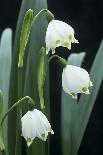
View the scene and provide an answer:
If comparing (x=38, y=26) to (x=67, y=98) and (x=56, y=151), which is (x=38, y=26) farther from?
(x=56, y=151)

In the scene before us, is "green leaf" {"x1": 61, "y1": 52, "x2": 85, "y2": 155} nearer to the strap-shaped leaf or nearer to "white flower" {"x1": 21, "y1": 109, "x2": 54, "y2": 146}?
the strap-shaped leaf

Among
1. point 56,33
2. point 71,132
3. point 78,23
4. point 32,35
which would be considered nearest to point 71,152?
point 71,132

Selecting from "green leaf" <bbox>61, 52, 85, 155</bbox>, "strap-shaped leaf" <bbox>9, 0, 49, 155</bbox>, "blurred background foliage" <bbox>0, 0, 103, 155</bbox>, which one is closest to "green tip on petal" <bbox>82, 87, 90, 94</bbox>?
"strap-shaped leaf" <bbox>9, 0, 49, 155</bbox>

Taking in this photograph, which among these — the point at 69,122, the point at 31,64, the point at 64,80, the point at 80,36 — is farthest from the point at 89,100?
the point at 80,36

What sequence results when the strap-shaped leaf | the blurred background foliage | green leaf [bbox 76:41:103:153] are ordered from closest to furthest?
the strap-shaped leaf
green leaf [bbox 76:41:103:153]
the blurred background foliage

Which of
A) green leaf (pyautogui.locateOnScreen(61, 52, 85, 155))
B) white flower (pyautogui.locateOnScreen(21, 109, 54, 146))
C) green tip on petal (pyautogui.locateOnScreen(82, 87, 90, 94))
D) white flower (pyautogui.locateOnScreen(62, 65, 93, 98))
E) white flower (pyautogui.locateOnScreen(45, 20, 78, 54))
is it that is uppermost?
white flower (pyautogui.locateOnScreen(45, 20, 78, 54))

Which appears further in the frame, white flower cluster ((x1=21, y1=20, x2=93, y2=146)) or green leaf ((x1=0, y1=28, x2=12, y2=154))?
green leaf ((x1=0, y1=28, x2=12, y2=154))

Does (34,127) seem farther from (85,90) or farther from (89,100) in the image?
(89,100)
